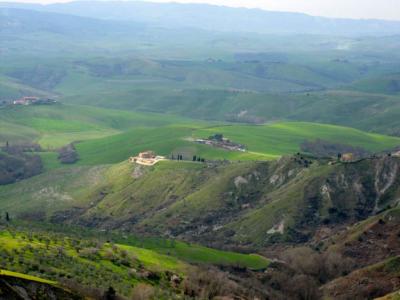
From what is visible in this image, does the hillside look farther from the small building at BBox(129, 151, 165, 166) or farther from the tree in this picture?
the small building at BBox(129, 151, 165, 166)

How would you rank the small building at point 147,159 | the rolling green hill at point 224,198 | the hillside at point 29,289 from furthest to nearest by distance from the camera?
the small building at point 147,159 < the rolling green hill at point 224,198 < the hillside at point 29,289

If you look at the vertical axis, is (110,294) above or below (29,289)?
below

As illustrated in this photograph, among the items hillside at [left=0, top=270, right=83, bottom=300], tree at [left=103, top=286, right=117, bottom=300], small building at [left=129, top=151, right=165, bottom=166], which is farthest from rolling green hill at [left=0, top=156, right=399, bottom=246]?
hillside at [left=0, top=270, right=83, bottom=300]

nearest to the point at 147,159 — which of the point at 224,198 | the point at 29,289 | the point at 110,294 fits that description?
the point at 224,198

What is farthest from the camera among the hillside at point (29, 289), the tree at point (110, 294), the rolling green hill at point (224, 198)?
the rolling green hill at point (224, 198)

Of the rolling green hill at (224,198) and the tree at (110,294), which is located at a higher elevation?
the tree at (110,294)

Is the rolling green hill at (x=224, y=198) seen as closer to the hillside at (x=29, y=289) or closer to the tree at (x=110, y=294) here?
the tree at (x=110, y=294)

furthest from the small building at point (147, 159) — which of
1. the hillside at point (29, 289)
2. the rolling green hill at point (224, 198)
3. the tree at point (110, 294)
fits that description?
the hillside at point (29, 289)

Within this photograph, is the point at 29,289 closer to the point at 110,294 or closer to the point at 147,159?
the point at 110,294

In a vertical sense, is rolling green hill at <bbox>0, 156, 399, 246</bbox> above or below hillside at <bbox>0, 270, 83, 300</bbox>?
below

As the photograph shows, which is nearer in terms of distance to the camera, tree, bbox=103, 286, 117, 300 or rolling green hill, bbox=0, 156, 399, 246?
tree, bbox=103, 286, 117, 300

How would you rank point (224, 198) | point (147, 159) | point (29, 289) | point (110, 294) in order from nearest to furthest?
1. point (29, 289)
2. point (110, 294)
3. point (224, 198)
4. point (147, 159)

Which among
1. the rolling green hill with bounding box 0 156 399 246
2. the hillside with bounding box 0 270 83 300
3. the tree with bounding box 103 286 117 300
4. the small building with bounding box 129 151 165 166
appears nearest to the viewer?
the hillside with bounding box 0 270 83 300
